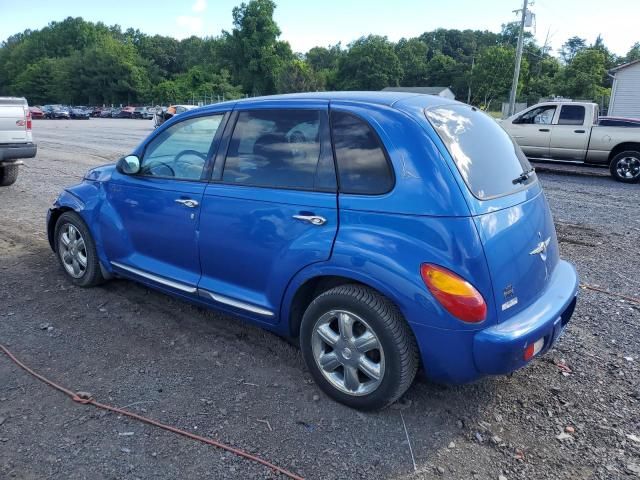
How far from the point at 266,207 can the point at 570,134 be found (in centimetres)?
1200

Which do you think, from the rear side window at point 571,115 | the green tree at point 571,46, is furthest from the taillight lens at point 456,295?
the green tree at point 571,46

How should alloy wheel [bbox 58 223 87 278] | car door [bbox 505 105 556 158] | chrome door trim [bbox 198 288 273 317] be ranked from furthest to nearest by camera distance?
car door [bbox 505 105 556 158], alloy wheel [bbox 58 223 87 278], chrome door trim [bbox 198 288 273 317]

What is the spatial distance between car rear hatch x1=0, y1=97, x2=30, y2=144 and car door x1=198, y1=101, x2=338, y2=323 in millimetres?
6833

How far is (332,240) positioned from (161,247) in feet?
5.24

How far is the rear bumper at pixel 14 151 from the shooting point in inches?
340

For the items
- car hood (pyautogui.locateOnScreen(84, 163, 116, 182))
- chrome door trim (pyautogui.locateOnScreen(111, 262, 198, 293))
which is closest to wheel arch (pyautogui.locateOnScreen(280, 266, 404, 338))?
chrome door trim (pyautogui.locateOnScreen(111, 262, 198, 293))

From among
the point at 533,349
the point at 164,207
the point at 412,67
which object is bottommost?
the point at 533,349

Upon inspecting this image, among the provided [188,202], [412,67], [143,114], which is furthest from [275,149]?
[412,67]

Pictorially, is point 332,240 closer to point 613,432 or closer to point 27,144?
point 613,432

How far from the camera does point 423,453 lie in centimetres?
268

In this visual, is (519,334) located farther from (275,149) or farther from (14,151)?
(14,151)

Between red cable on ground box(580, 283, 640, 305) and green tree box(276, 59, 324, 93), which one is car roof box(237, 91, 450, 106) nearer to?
red cable on ground box(580, 283, 640, 305)

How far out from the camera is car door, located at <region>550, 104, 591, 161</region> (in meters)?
12.9

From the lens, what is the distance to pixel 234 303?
3443 mm
